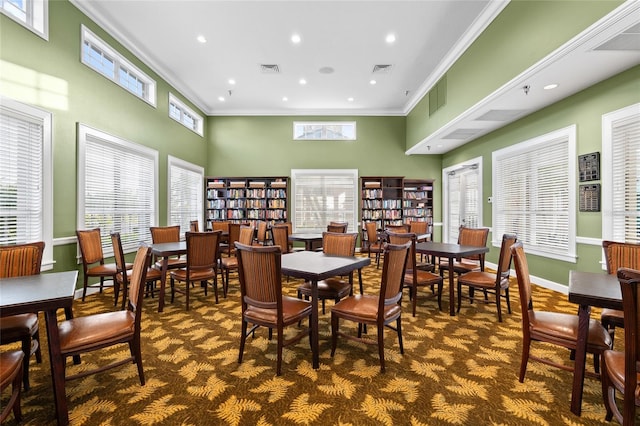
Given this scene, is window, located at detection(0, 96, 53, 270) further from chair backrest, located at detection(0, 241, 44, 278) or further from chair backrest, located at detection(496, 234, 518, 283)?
chair backrest, located at detection(496, 234, 518, 283)

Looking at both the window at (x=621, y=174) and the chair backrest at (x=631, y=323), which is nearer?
the chair backrest at (x=631, y=323)

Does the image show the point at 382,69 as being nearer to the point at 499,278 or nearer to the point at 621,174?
the point at 621,174

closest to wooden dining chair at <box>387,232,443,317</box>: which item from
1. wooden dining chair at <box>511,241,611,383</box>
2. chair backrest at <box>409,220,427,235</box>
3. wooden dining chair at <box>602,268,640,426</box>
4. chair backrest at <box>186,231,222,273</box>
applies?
wooden dining chair at <box>511,241,611,383</box>

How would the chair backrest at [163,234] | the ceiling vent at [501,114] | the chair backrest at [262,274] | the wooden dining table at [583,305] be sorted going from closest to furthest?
1. the wooden dining table at [583,305]
2. the chair backrest at [262,274]
3. the chair backrest at [163,234]
4. the ceiling vent at [501,114]

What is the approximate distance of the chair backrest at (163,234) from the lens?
485cm

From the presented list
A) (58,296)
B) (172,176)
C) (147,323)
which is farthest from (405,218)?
(58,296)

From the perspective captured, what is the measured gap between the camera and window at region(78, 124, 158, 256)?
14.9 ft

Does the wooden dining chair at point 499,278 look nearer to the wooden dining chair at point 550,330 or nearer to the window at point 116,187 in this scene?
the wooden dining chair at point 550,330

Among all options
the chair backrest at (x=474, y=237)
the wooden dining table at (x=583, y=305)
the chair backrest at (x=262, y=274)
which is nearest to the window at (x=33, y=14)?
the chair backrest at (x=262, y=274)

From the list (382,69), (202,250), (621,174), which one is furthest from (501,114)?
(202,250)

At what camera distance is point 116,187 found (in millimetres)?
5250

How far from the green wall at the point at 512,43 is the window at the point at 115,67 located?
638 centimetres

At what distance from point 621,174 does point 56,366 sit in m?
6.13

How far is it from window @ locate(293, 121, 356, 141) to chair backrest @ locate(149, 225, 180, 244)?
5183 mm
